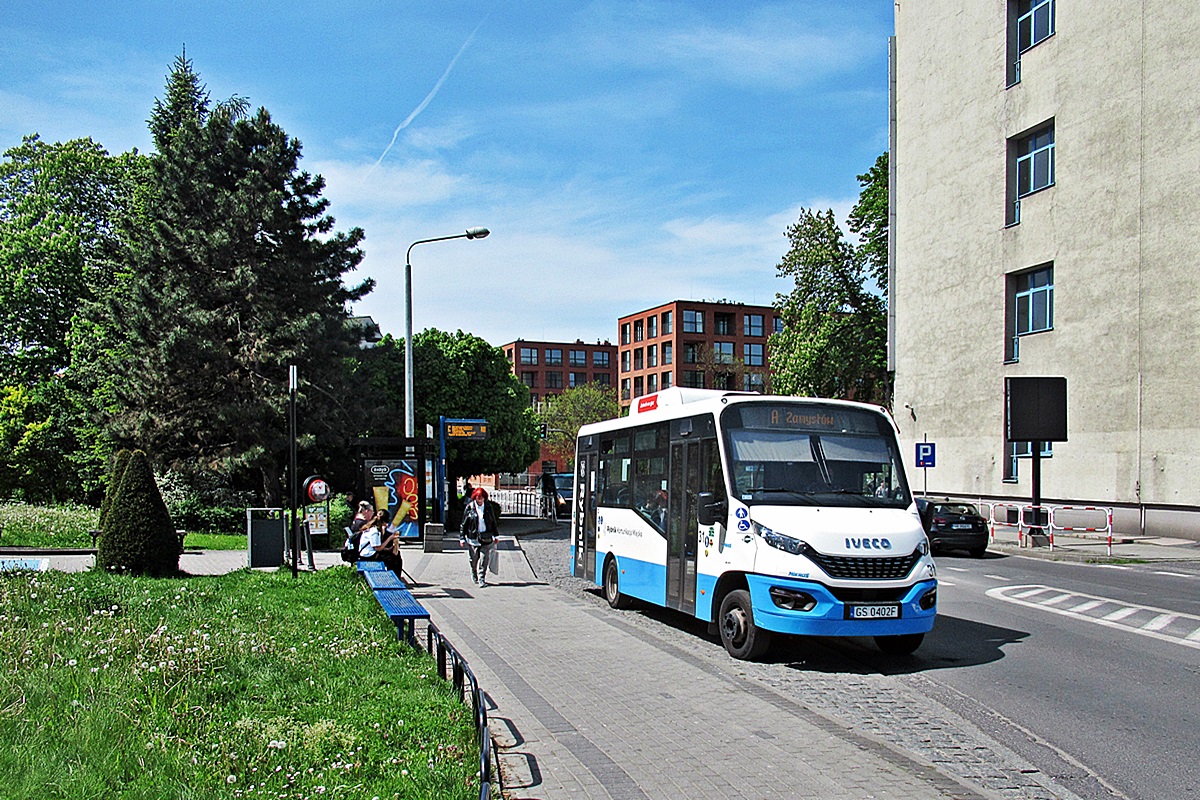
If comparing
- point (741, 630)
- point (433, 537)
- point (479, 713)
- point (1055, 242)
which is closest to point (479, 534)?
point (433, 537)

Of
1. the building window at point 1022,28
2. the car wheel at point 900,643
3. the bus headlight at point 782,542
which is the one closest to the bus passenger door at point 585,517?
the car wheel at point 900,643

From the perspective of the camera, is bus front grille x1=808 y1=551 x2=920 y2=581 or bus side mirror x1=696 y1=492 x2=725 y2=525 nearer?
bus front grille x1=808 y1=551 x2=920 y2=581

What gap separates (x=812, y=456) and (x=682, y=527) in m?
1.93

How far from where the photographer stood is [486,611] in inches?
543

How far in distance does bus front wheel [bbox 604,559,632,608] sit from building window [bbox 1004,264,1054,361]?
963 inches

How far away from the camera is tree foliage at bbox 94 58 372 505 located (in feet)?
93.1

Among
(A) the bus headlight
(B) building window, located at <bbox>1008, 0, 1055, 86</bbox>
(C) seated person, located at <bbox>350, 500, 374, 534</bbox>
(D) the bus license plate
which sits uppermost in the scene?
(B) building window, located at <bbox>1008, 0, 1055, 86</bbox>

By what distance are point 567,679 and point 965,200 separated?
1339 inches

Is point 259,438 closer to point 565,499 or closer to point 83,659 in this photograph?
point 565,499

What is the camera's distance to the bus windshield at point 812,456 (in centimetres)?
1056

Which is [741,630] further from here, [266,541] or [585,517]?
[266,541]

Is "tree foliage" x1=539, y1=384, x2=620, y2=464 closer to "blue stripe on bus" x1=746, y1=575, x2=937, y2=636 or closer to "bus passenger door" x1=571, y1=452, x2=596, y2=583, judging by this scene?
"bus passenger door" x1=571, y1=452, x2=596, y2=583

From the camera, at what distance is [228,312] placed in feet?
96.0

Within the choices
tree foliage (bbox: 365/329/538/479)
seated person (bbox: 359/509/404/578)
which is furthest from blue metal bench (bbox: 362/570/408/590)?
tree foliage (bbox: 365/329/538/479)
